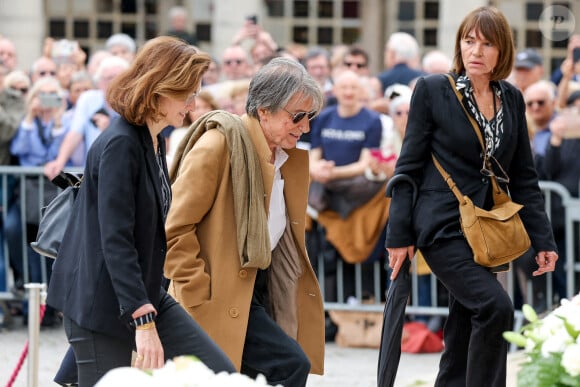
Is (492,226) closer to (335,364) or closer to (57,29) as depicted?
(335,364)

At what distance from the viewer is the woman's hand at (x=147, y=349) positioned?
4.82 meters

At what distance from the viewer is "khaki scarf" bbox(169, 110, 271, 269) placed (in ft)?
18.4

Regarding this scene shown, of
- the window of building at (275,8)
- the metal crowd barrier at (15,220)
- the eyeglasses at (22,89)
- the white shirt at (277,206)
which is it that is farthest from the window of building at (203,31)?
the white shirt at (277,206)

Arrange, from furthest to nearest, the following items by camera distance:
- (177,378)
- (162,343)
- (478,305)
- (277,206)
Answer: (478,305) < (277,206) < (162,343) < (177,378)

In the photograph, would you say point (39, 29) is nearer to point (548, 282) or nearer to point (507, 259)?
point (548, 282)

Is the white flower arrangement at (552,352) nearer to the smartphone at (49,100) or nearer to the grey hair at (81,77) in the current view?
the smartphone at (49,100)

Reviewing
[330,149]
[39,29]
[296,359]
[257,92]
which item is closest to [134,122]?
[257,92]

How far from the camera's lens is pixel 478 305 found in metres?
6.14

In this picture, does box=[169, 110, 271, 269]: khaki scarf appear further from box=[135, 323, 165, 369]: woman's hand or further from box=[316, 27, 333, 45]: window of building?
box=[316, 27, 333, 45]: window of building

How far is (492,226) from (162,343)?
183 cm

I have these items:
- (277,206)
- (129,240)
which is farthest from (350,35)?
(129,240)

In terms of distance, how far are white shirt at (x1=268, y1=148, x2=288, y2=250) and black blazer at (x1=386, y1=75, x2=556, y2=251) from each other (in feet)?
2.23

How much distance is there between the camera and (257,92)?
226 inches

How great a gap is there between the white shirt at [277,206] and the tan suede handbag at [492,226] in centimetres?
82
